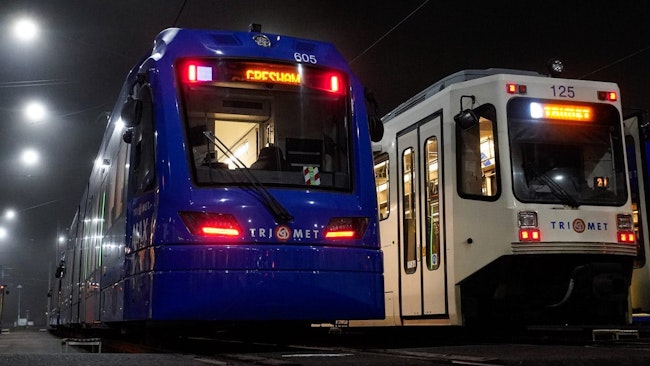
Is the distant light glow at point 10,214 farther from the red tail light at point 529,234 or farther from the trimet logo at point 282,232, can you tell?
the trimet logo at point 282,232

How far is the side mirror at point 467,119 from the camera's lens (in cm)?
909

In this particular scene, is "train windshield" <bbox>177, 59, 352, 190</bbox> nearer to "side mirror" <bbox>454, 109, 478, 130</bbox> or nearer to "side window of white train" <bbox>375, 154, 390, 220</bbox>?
"side mirror" <bbox>454, 109, 478, 130</bbox>

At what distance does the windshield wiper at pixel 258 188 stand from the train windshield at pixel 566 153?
3442 millimetres

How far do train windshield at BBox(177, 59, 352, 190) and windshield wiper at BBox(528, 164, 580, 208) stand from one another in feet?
9.22

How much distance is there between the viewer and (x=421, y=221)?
10.2 metres

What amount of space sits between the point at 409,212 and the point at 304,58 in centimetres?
366

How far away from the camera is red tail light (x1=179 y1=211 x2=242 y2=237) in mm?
6547

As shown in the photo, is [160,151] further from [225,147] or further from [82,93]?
[82,93]

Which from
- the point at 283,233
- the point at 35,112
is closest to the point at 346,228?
the point at 283,233

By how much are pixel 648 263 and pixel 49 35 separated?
36.1 feet

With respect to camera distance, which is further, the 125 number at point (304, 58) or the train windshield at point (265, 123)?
the 125 number at point (304, 58)

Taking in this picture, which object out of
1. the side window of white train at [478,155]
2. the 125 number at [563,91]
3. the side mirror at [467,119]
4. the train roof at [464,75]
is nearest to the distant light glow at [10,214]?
the train roof at [464,75]

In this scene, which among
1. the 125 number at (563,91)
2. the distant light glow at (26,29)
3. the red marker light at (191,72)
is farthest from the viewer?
the distant light glow at (26,29)

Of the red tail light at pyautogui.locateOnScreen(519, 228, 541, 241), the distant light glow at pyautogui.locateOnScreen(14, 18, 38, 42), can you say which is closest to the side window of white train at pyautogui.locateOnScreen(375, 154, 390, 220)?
the red tail light at pyautogui.locateOnScreen(519, 228, 541, 241)
